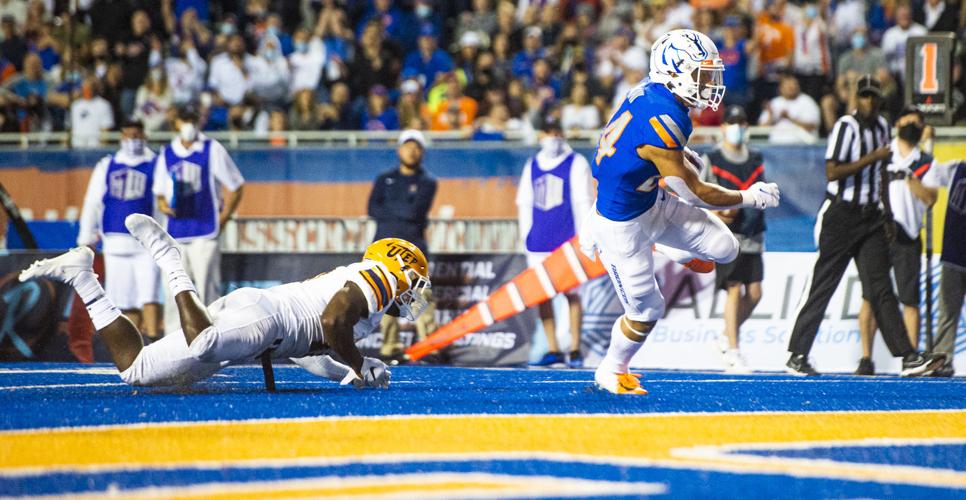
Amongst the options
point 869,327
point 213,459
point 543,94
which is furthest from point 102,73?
point 213,459

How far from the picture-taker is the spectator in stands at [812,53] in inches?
579

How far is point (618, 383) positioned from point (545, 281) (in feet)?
11.3

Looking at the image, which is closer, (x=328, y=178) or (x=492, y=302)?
(x=492, y=302)

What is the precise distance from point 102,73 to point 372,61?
3.02 meters

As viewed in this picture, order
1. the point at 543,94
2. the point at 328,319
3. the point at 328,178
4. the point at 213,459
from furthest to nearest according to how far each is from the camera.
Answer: the point at 543,94 < the point at 328,178 < the point at 328,319 < the point at 213,459

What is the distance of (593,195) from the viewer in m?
11.5

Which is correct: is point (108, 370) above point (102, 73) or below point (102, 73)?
below

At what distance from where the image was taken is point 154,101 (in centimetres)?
1594

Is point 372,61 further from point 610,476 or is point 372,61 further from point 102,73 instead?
point 610,476

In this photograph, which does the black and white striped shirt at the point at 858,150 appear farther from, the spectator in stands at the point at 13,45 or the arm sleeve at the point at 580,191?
the spectator in stands at the point at 13,45

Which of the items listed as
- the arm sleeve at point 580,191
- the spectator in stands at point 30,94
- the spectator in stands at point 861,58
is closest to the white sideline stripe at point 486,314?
the arm sleeve at point 580,191

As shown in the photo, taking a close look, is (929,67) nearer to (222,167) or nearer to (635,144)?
(635,144)

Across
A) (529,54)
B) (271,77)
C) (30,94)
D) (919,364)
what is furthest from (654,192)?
(30,94)

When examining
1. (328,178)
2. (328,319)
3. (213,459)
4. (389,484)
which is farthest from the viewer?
(328,178)
